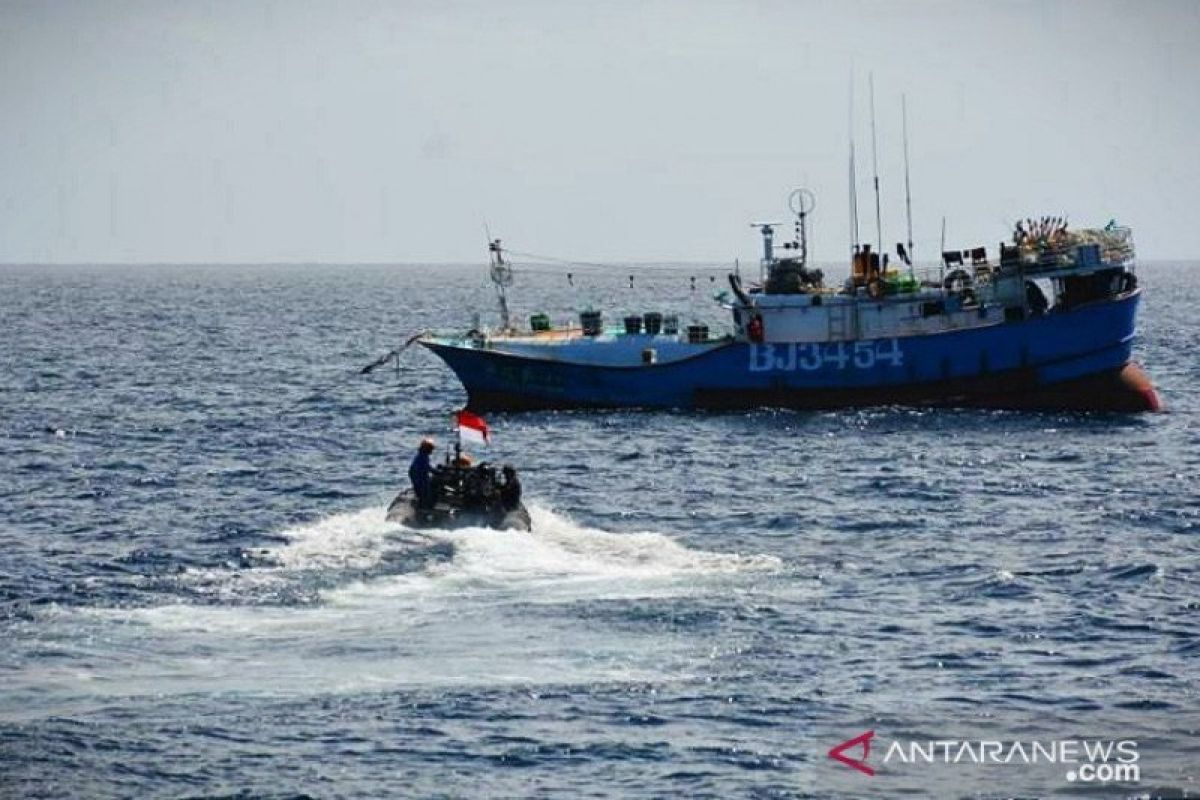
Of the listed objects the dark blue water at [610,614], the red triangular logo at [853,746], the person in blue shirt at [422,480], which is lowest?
the red triangular logo at [853,746]

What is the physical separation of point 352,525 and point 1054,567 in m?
17.6

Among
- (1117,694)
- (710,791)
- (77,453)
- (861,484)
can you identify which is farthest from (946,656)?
(77,453)

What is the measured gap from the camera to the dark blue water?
33906 mm

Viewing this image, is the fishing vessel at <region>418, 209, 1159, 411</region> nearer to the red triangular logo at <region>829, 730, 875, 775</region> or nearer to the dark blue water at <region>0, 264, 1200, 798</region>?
the dark blue water at <region>0, 264, 1200, 798</region>

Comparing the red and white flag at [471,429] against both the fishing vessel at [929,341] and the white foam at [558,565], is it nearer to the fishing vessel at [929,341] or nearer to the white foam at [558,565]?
the white foam at [558,565]

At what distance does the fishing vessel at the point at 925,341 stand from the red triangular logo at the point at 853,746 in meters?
46.3

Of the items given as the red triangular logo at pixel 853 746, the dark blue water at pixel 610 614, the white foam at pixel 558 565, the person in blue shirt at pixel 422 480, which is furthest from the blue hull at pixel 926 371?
the red triangular logo at pixel 853 746

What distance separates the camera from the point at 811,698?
123 ft

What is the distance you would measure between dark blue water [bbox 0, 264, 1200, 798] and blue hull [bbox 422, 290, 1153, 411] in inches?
148

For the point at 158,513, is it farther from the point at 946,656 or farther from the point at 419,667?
the point at 946,656

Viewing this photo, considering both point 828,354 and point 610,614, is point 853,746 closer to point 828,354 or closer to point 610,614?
point 610,614

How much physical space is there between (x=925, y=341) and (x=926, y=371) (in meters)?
1.28

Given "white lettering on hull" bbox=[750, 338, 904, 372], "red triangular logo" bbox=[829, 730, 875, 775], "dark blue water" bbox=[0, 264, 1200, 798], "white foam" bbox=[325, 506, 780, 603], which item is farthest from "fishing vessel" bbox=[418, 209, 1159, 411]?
"red triangular logo" bbox=[829, 730, 875, 775]

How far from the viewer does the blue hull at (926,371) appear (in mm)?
80188
